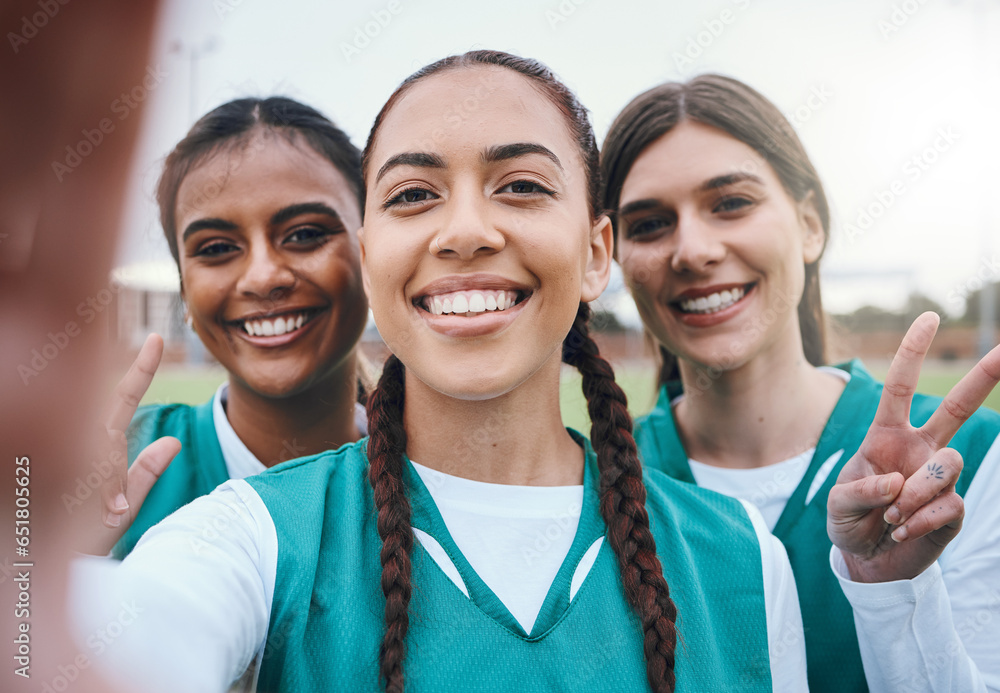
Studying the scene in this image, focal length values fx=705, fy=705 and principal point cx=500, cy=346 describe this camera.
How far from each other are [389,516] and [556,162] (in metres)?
0.87

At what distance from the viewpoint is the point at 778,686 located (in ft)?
5.23

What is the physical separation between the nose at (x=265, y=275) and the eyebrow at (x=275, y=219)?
8 centimetres

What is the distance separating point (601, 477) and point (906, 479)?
0.67m

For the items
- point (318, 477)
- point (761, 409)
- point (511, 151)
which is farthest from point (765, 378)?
point (318, 477)

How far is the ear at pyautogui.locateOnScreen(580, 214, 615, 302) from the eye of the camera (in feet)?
5.70

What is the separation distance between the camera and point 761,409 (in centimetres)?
232

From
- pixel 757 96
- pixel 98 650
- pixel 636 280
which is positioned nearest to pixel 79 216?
pixel 98 650

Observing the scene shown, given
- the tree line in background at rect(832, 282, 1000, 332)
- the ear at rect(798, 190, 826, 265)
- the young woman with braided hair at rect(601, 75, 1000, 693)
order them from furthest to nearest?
the tree line in background at rect(832, 282, 1000, 332) < the ear at rect(798, 190, 826, 265) < the young woman with braided hair at rect(601, 75, 1000, 693)

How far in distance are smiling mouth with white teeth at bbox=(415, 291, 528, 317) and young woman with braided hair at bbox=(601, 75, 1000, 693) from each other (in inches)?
33.9

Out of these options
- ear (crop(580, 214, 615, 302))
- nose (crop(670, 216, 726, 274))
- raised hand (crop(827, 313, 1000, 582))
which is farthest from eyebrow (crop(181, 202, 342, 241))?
raised hand (crop(827, 313, 1000, 582))

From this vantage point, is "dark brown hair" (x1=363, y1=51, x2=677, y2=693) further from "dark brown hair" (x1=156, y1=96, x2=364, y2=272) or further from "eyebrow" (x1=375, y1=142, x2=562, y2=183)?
"dark brown hair" (x1=156, y1=96, x2=364, y2=272)

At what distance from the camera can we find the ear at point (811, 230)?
96.2 inches

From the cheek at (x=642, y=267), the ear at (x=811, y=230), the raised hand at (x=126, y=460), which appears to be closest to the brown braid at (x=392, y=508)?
the raised hand at (x=126, y=460)

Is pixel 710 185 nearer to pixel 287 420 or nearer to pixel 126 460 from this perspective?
pixel 287 420
